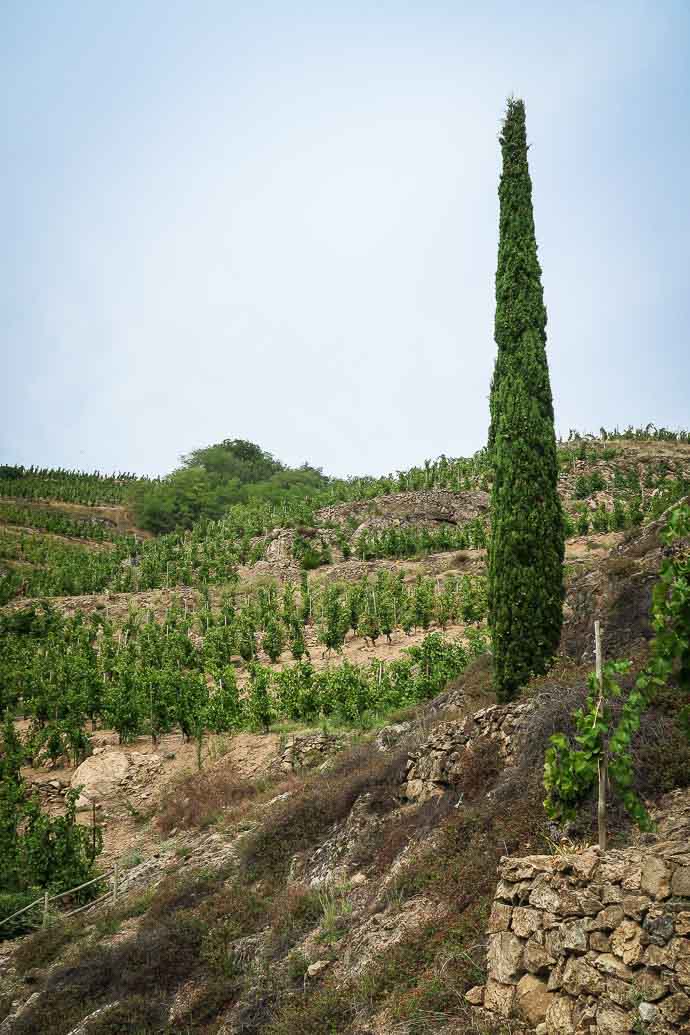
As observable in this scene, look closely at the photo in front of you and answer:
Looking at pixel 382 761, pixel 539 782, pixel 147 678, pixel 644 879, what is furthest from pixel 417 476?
pixel 644 879

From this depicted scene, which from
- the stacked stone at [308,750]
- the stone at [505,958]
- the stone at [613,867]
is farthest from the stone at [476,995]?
the stacked stone at [308,750]

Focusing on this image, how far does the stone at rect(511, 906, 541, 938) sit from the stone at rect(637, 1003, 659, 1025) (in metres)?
1.05

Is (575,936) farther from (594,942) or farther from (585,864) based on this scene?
(585,864)

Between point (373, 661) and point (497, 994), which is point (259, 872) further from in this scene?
point (373, 661)

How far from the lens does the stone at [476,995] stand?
6480mm

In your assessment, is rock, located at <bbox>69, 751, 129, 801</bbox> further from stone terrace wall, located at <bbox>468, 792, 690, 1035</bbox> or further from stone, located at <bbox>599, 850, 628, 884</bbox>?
stone, located at <bbox>599, 850, 628, 884</bbox>

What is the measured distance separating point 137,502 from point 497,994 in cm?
6851

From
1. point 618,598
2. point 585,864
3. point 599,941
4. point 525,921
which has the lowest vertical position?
point 525,921

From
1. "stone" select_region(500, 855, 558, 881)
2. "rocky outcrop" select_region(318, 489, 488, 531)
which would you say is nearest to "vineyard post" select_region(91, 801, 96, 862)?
"stone" select_region(500, 855, 558, 881)

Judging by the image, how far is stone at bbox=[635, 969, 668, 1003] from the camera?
5156 mm

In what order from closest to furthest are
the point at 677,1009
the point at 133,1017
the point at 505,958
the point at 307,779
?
the point at 677,1009 < the point at 505,958 < the point at 133,1017 < the point at 307,779

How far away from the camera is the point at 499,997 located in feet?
20.4

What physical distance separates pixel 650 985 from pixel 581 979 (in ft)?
1.77

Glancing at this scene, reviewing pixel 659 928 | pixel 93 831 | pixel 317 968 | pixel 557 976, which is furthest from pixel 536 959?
pixel 93 831
